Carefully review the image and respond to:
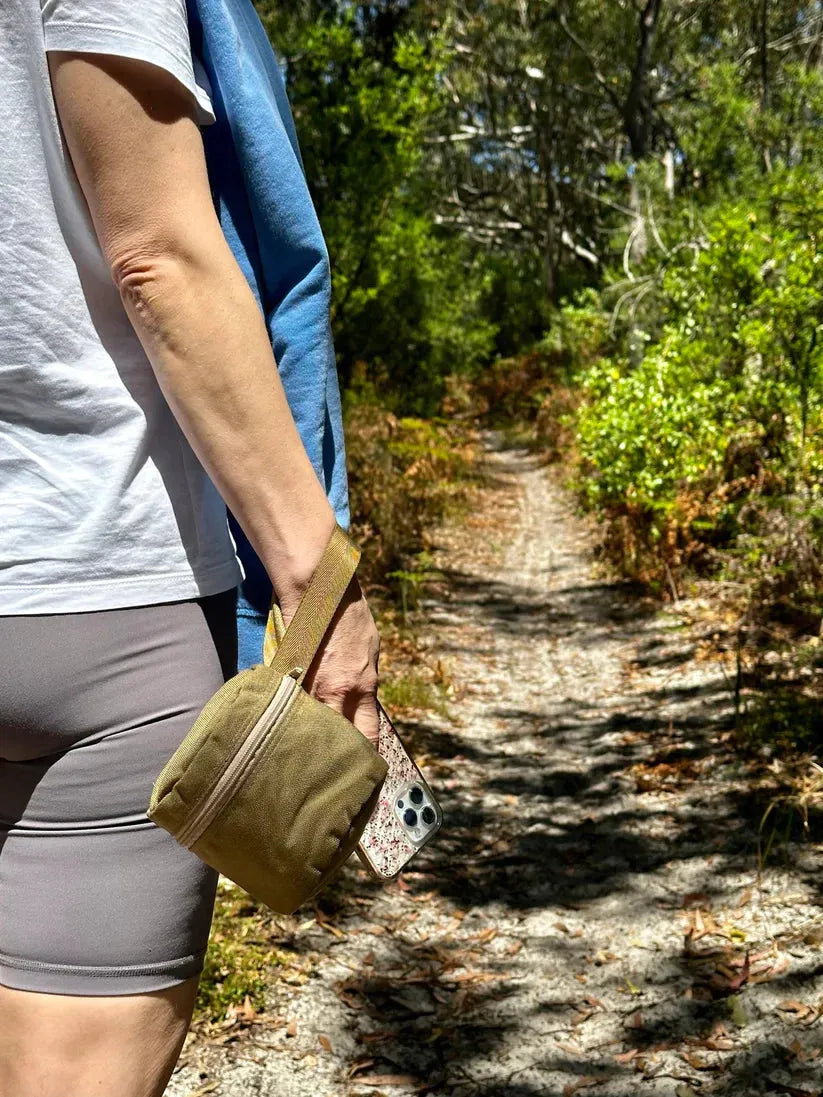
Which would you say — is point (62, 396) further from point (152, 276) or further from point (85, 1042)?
point (85, 1042)

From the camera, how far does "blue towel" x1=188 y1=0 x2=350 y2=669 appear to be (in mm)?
1067

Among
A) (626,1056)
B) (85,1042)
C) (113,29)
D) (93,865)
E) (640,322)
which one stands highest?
(113,29)

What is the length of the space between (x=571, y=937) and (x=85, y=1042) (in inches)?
106

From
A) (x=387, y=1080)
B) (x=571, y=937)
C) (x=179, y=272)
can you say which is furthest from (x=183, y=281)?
(x=571, y=937)

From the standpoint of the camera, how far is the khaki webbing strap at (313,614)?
961mm

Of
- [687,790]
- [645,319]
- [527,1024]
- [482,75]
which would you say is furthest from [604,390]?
[482,75]

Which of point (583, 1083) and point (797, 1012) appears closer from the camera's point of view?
point (583, 1083)

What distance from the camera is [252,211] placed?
3.60 ft

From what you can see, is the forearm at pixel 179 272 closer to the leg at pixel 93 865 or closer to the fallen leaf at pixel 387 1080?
the leg at pixel 93 865

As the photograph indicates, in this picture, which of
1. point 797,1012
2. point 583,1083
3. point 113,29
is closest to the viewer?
point 113,29

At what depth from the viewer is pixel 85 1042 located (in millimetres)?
939

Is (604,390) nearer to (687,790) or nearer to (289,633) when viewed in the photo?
(687,790)

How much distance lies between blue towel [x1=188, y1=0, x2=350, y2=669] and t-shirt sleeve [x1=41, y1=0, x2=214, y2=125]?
141 mm

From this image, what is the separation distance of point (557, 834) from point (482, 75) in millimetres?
25834
